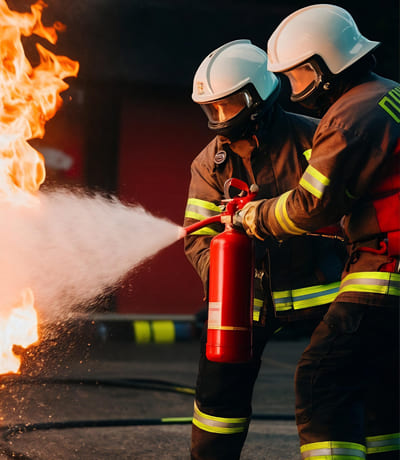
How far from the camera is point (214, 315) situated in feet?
9.93

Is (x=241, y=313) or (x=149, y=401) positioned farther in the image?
(x=149, y=401)

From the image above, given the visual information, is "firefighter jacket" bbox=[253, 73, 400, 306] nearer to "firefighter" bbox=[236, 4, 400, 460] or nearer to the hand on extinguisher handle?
"firefighter" bbox=[236, 4, 400, 460]

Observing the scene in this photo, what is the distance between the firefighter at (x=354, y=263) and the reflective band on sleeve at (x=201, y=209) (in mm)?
742

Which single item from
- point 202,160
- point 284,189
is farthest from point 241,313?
point 202,160

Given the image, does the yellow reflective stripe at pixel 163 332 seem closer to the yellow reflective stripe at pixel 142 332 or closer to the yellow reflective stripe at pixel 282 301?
the yellow reflective stripe at pixel 142 332

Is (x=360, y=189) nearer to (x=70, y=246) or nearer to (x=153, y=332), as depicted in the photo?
(x=70, y=246)

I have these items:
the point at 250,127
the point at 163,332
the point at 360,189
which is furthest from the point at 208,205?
the point at 163,332

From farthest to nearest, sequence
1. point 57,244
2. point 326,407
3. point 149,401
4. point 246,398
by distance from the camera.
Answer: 1. point 149,401
2. point 57,244
3. point 246,398
4. point 326,407

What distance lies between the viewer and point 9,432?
4445mm

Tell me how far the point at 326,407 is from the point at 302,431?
16 centimetres

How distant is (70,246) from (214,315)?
1.34 metres

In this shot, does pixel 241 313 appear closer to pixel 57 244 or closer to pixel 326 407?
pixel 326 407

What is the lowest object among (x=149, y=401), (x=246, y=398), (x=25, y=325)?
(x=149, y=401)

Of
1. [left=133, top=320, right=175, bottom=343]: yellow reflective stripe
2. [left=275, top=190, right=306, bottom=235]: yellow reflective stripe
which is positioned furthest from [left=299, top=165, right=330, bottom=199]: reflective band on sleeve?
[left=133, top=320, right=175, bottom=343]: yellow reflective stripe
